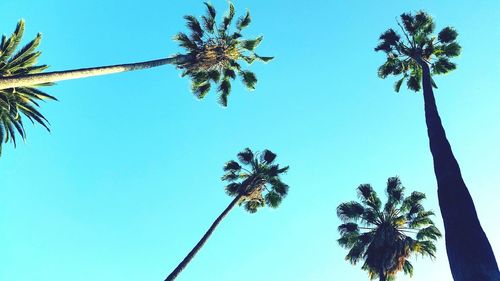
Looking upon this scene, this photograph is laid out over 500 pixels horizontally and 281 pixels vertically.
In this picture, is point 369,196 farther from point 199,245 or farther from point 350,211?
point 199,245

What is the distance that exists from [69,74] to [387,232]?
16.6 meters

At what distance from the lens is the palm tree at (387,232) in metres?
22.8

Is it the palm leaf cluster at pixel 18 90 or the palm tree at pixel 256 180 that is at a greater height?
the palm tree at pixel 256 180

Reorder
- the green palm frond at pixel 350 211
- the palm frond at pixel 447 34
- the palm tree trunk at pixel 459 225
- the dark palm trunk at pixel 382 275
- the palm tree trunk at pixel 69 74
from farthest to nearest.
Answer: the green palm frond at pixel 350 211, the palm frond at pixel 447 34, the dark palm trunk at pixel 382 275, the palm tree trunk at pixel 69 74, the palm tree trunk at pixel 459 225

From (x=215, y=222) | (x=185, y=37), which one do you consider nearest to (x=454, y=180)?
(x=215, y=222)

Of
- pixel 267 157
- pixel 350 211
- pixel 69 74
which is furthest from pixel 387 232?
pixel 69 74

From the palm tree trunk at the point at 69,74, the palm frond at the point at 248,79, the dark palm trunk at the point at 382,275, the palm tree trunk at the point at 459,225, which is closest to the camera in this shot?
the palm tree trunk at the point at 459,225

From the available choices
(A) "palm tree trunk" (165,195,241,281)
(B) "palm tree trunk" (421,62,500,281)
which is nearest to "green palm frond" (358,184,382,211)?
(A) "palm tree trunk" (165,195,241,281)

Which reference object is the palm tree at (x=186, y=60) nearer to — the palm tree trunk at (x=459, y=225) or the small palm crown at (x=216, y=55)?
the small palm crown at (x=216, y=55)

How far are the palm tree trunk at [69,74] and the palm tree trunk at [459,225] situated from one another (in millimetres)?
12461

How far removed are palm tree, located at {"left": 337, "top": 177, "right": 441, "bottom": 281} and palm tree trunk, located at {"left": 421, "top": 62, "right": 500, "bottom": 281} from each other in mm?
11019

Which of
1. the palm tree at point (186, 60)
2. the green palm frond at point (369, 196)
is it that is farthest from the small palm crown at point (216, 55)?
the green palm frond at point (369, 196)

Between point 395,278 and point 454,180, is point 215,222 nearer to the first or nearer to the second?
point 395,278

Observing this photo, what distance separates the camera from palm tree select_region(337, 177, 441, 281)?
2275cm
